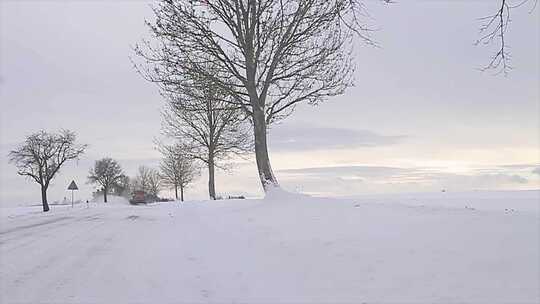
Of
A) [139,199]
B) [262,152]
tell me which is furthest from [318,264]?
[139,199]

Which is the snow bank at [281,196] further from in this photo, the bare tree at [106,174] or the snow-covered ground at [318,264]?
the bare tree at [106,174]

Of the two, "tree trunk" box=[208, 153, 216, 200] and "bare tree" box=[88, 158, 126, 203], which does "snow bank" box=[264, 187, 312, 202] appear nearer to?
"tree trunk" box=[208, 153, 216, 200]

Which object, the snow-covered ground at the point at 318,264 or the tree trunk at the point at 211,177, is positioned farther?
the tree trunk at the point at 211,177

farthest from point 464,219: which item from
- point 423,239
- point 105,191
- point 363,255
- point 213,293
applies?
point 105,191

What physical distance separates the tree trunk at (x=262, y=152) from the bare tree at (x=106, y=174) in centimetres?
6500

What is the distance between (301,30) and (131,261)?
1024 centimetres

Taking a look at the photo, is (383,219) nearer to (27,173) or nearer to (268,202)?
(268,202)

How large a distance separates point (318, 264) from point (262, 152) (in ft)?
31.4

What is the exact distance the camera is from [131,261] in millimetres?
9281

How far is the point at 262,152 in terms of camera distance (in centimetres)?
1689

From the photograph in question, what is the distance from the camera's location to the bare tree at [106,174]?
8019 cm

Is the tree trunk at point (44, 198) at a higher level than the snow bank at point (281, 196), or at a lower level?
higher

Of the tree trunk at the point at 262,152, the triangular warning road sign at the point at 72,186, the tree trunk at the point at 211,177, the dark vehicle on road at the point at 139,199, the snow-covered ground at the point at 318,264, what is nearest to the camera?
the snow-covered ground at the point at 318,264

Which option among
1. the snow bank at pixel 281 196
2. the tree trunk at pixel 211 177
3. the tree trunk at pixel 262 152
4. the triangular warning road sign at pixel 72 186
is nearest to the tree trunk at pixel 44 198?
the triangular warning road sign at pixel 72 186
